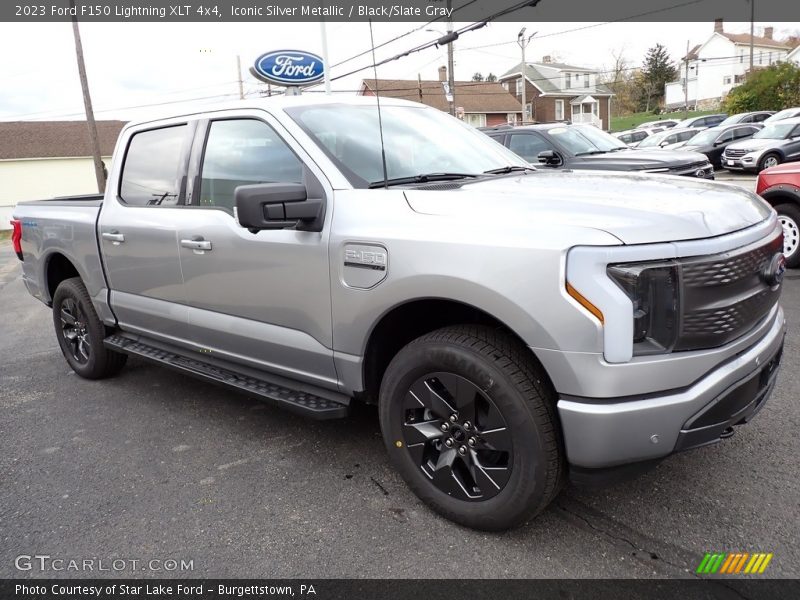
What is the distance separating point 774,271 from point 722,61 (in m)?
81.1

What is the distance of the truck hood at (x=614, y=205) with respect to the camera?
7.36 ft

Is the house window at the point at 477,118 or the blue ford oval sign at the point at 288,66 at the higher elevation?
the house window at the point at 477,118

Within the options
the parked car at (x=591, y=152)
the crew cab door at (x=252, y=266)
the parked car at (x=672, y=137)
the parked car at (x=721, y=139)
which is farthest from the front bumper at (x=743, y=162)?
the crew cab door at (x=252, y=266)

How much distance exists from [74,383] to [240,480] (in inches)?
99.5

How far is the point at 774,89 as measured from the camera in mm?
34250

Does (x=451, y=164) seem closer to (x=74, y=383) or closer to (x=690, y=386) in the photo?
(x=690, y=386)

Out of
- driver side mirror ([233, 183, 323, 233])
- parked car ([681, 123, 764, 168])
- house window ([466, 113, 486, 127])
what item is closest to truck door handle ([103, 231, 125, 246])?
driver side mirror ([233, 183, 323, 233])

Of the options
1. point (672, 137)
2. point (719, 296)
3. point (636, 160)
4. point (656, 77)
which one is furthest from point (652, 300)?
point (656, 77)

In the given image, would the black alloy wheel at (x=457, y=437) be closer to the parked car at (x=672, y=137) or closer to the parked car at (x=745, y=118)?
the parked car at (x=672, y=137)

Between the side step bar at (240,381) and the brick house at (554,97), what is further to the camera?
the brick house at (554,97)

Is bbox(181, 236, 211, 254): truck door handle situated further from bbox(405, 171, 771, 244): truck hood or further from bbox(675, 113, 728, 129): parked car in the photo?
bbox(675, 113, 728, 129): parked car

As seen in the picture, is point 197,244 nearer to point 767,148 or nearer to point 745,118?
point 767,148

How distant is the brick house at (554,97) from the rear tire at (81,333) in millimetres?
55614

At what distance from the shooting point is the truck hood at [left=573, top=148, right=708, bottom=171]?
8.56 metres
